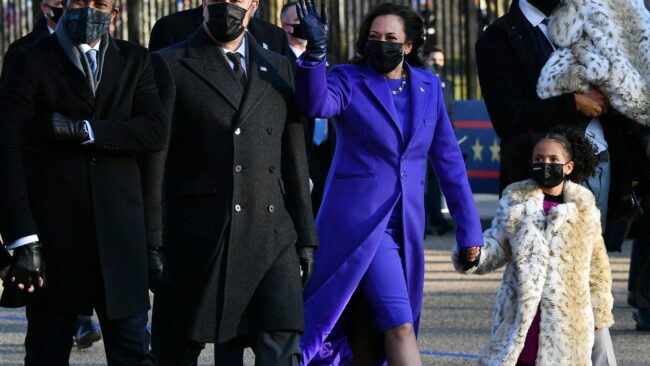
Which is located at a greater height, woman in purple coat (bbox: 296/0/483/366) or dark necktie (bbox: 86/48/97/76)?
dark necktie (bbox: 86/48/97/76)

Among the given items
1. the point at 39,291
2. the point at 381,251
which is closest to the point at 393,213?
the point at 381,251

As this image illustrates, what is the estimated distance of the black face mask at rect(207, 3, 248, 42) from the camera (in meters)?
5.96

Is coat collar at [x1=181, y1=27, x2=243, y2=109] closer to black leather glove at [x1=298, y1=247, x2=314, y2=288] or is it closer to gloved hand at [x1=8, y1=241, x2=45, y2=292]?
black leather glove at [x1=298, y1=247, x2=314, y2=288]

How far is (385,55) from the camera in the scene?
658 cm

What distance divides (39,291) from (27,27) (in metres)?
17.0

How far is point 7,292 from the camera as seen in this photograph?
5.68m

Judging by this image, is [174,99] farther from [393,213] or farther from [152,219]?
[393,213]

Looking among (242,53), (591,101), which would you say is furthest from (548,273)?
(242,53)

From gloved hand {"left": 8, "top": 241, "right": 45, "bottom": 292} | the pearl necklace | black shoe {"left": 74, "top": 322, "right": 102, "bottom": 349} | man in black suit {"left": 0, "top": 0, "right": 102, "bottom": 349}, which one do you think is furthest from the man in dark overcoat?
black shoe {"left": 74, "top": 322, "right": 102, "bottom": 349}

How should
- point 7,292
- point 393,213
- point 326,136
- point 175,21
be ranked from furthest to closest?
point 326,136
point 175,21
point 393,213
point 7,292

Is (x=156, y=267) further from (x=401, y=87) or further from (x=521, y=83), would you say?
(x=521, y=83)

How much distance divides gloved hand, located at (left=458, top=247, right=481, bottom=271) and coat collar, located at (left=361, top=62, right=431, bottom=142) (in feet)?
1.72

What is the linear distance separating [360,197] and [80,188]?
1.20 metres

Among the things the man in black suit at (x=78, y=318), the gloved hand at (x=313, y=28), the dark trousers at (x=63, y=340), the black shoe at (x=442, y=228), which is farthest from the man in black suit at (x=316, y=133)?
the black shoe at (x=442, y=228)
